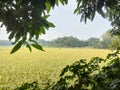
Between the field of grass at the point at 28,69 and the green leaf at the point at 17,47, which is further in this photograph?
the field of grass at the point at 28,69

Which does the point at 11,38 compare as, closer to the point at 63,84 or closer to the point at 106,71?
the point at 63,84

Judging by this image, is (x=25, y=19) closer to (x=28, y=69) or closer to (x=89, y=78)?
(x=89, y=78)

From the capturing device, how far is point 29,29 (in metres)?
1.95

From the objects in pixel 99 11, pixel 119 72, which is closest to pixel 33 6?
pixel 119 72

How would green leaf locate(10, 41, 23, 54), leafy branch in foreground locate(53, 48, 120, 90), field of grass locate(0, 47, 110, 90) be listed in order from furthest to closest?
1. field of grass locate(0, 47, 110, 90)
2. leafy branch in foreground locate(53, 48, 120, 90)
3. green leaf locate(10, 41, 23, 54)

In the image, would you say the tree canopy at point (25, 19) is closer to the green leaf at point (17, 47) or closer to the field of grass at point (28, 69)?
the green leaf at point (17, 47)

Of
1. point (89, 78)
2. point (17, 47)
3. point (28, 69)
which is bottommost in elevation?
point (28, 69)

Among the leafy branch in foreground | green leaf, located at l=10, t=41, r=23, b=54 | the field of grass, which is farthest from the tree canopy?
the field of grass

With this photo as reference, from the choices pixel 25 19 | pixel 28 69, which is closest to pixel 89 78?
pixel 25 19

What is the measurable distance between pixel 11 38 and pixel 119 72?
886 millimetres

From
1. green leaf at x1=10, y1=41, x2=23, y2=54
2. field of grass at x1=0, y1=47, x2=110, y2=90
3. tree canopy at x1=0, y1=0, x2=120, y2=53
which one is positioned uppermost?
tree canopy at x1=0, y1=0, x2=120, y2=53

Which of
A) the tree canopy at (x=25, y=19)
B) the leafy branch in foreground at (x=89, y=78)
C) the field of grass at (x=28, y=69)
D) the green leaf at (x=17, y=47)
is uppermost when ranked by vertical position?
the tree canopy at (x=25, y=19)

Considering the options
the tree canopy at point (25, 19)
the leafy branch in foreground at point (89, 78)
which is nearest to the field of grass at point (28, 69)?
the leafy branch in foreground at point (89, 78)

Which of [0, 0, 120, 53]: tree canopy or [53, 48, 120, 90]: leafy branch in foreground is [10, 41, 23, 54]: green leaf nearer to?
[0, 0, 120, 53]: tree canopy
